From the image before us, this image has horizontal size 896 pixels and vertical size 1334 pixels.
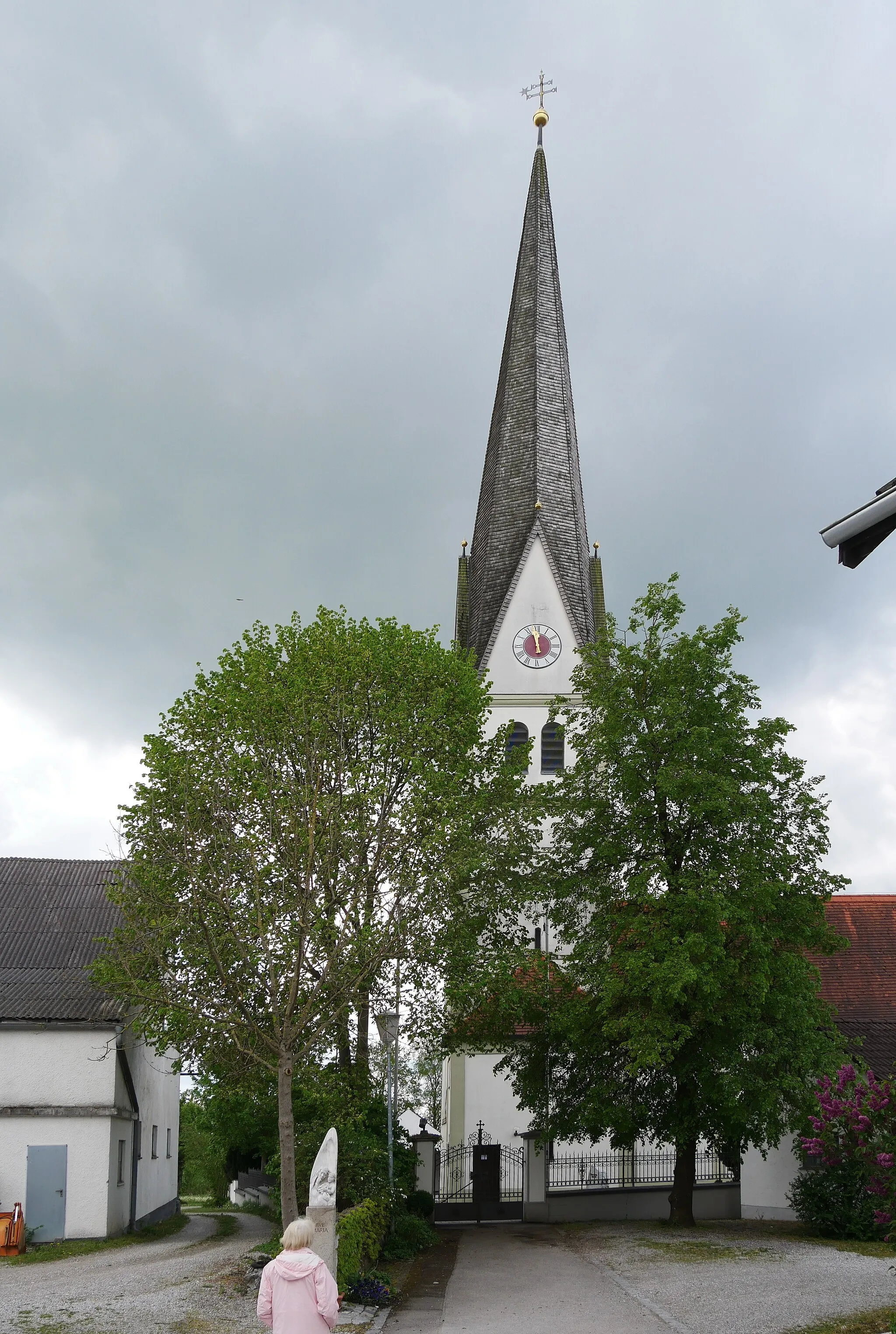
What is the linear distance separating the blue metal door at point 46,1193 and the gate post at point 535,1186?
9.91 m

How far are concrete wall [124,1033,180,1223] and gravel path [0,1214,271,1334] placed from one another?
4057 mm

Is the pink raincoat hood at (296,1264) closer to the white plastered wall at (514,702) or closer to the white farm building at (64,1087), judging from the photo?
the white farm building at (64,1087)

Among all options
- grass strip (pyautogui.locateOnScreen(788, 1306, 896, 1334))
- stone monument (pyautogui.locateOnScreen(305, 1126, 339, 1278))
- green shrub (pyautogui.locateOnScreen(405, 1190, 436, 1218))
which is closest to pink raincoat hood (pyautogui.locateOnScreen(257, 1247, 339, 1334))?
stone monument (pyautogui.locateOnScreen(305, 1126, 339, 1278))

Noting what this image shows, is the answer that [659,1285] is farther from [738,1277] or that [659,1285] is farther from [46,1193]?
[46,1193]

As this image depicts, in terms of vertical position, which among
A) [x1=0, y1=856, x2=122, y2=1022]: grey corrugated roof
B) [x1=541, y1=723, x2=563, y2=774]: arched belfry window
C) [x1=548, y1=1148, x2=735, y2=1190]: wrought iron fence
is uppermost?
[x1=541, y1=723, x2=563, y2=774]: arched belfry window

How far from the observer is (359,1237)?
1533 cm

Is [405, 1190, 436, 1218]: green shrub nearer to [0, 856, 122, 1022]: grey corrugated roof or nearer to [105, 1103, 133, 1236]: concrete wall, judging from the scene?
[105, 1103, 133, 1236]: concrete wall

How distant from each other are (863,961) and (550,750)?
1165 centimetres

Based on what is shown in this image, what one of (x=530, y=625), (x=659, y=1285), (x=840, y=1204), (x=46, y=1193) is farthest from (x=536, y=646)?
(x=659, y=1285)

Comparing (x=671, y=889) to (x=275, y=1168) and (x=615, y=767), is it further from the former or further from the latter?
(x=275, y=1168)

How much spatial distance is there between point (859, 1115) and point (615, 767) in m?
11.6

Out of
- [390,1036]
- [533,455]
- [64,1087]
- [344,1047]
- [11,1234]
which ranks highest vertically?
[533,455]

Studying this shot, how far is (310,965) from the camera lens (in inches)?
Result: 595

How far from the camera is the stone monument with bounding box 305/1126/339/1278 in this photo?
1230 cm
